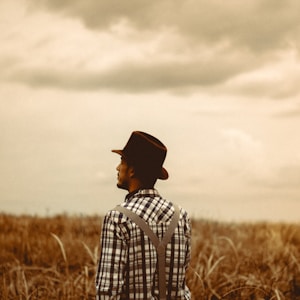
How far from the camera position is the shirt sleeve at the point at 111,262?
9.93 ft

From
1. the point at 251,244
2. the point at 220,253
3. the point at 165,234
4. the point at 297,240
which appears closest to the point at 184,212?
the point at 165,234

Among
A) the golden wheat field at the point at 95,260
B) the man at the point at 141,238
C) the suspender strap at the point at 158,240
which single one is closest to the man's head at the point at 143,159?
the man at the point at 141,238

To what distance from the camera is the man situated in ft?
9.97

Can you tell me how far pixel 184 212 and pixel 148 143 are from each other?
382mm

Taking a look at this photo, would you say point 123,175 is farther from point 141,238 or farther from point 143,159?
point 141,238

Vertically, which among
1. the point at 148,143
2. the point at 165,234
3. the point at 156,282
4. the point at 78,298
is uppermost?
the point at 148,143

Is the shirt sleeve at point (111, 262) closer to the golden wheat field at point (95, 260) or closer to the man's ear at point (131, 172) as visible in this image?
the man's ear at point (131, 172)

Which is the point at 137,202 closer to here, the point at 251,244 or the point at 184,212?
the point at 184,212

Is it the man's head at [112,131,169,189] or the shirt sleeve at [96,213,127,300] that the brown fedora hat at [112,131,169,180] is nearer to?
the man's head at [112,131,169,189]

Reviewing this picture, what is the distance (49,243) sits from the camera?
9.10 meters

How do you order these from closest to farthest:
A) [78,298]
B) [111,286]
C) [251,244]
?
[111,286] < [78,298] < [251,244]

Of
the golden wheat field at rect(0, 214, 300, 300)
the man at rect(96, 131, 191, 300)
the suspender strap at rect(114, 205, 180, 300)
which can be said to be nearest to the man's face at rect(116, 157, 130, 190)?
the man at rect(96, 131, 191, 300)

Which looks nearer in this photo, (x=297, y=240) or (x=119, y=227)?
(x=119, y=227)

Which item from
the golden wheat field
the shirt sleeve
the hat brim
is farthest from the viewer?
the golden wheat field
